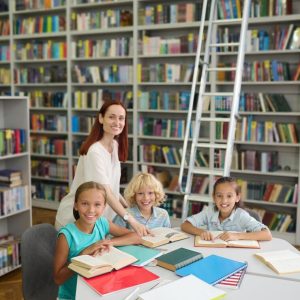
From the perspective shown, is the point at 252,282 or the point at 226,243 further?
the point at 226,243

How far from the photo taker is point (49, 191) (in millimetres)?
5922

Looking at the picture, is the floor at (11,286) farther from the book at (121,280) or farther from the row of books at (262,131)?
the row of books at (262,131)

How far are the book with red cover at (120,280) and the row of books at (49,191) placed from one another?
4160 millimetres

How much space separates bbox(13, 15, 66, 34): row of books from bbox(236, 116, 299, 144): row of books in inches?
104

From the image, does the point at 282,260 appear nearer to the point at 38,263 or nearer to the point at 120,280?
the point at 120,280

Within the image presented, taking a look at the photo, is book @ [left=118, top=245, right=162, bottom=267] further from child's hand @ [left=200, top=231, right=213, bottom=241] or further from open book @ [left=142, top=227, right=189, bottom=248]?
child's hand @ [left=200, top=231, right=213, bottom=241]

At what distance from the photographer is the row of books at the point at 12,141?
3.49 m

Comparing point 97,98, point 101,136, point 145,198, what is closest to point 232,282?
point 145,198

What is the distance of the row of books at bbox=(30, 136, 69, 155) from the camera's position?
18.8 feet

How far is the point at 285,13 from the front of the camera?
439 cm

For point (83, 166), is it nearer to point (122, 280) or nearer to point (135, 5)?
point (122, 280)

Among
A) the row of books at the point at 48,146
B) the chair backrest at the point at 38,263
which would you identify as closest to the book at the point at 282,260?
Answer: the chair backrest at the point at 38,263

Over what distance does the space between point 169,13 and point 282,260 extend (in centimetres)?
374

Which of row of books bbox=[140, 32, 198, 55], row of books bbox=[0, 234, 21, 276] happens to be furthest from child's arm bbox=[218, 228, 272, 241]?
row of books bbox=[140, 32, 198, 55]
